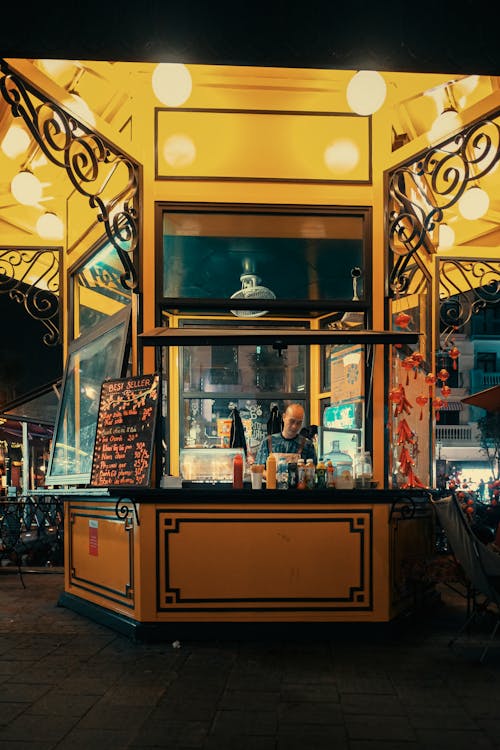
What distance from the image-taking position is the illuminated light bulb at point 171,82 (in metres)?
5.25

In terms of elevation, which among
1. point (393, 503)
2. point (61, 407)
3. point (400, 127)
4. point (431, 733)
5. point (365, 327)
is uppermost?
point (400, 127)

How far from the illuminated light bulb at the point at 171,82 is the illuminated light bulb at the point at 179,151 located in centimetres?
102

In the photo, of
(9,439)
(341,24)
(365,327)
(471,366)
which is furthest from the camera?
(471,366)

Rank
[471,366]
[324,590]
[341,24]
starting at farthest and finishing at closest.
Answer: [471,366] → [324,590] → [341,24]

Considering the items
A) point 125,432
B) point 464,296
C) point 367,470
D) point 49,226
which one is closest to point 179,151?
point 125,432

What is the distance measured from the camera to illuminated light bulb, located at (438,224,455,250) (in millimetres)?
8523

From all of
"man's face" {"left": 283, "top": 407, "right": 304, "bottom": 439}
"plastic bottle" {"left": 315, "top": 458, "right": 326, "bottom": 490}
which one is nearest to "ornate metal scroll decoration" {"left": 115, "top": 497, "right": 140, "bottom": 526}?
"plastic bottle" {"left": 315, "top": 458, "right": 326, "bottom": 490}

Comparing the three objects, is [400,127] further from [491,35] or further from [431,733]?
[431,733]

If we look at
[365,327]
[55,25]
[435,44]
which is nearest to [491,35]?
[435,44]

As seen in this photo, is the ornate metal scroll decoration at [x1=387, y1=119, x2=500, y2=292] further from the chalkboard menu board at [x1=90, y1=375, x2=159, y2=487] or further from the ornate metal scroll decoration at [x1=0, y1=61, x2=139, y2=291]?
the chalkboard menu board at [x1=90, y1=375, x2=159, y2=487]

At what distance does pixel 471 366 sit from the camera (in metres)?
46.7

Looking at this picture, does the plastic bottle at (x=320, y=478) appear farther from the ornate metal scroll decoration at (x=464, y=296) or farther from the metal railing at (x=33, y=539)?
the metal railing at (x=33, y=539)

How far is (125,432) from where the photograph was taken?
6227 millimetres

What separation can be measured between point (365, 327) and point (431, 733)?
3.46 m
